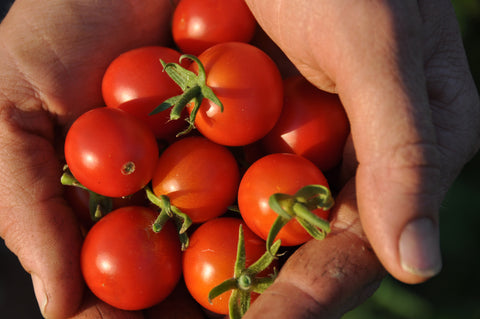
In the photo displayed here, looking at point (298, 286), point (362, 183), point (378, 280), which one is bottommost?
point (378, 280)

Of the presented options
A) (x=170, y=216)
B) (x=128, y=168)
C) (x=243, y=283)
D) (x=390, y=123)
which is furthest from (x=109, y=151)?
(x=390, y=123)

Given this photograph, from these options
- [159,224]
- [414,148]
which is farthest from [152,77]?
[414,148]

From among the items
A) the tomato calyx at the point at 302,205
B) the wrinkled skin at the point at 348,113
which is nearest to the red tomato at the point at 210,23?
the wrinkled skin at the point at 348,113

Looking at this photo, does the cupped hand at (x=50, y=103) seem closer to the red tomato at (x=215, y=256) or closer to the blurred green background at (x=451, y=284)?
the red tomato at (x=215, y=256)

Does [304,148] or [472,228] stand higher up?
[304,148]

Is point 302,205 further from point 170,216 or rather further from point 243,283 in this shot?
point 170,216

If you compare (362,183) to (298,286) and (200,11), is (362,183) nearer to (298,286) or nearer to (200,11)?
(298,286)

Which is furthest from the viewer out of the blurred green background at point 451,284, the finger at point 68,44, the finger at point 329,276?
the blurred green background at point 451,284
